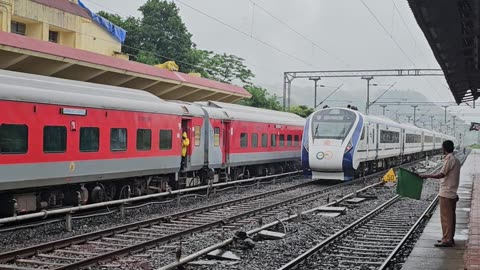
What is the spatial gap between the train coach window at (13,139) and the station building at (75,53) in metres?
5.88

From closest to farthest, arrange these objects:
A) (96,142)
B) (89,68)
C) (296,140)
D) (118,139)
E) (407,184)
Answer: (407,184) < (96,142) < (118,139) < (89,68) < (296,140)

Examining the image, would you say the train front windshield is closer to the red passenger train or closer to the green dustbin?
the red passenger train

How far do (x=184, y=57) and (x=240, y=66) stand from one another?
7.20m

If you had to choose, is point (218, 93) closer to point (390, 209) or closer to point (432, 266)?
point (390, 209)

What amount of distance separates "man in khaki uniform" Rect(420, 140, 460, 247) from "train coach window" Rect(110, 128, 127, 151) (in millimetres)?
8049

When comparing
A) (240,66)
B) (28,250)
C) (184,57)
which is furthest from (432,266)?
(240,66)

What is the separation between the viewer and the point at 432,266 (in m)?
8.62

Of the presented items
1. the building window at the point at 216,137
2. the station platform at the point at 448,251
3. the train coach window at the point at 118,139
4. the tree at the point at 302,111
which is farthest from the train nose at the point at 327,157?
the tree at the point at 302,111

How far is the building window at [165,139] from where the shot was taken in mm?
17062

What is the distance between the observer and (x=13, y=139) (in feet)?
37.5

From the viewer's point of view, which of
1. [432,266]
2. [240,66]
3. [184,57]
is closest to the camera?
[432,266]

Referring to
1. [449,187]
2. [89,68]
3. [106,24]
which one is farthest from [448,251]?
[106,24]

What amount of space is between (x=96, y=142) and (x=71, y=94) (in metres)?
1.42

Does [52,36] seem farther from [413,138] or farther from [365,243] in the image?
[413,138]
